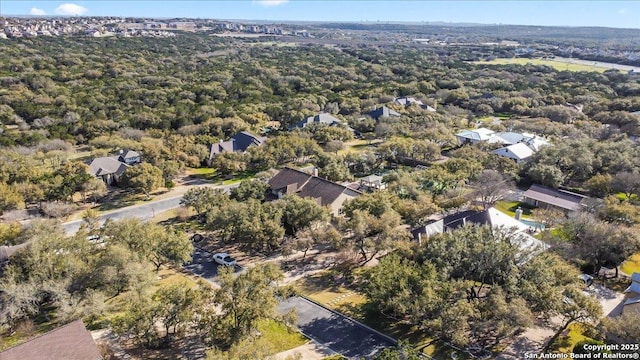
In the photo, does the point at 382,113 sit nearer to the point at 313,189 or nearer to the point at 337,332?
the point at 313,189

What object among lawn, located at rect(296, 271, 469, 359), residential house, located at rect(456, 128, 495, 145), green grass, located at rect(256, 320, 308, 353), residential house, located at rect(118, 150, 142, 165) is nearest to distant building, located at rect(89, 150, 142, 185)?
residential house, located at rect(118, 150, 142, 165)

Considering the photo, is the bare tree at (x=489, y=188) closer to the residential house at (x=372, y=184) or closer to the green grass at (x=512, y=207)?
the green grass at (x=512, y=207)

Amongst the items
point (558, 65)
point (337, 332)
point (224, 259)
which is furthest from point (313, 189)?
point (558, 65)

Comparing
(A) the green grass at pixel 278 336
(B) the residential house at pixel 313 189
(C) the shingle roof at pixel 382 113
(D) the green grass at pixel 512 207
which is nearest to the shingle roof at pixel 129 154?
(B) the residential house at pixel 313 189

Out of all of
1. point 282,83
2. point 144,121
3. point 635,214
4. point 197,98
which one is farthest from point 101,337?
point 282,83

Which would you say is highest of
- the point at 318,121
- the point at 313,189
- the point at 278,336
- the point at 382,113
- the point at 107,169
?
the point at 382,113

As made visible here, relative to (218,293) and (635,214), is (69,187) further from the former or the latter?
(635,214)

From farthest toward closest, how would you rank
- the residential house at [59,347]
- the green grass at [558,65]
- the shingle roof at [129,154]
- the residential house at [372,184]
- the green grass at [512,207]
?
1. the green grass at [558,65]
2. the shingle roof at [129,154]
3. the residential house at [372,184]
4. the green grass at [512,207]
5. the residential house at [59,347]
